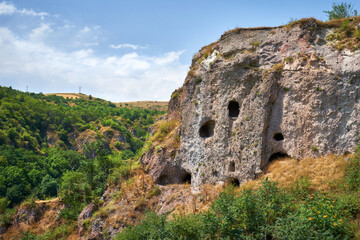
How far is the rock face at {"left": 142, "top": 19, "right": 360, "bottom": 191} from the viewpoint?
1302 cm

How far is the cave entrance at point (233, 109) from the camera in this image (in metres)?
16.7

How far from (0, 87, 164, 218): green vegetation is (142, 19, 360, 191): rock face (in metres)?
8.99

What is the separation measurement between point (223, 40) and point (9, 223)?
2867 centimetres

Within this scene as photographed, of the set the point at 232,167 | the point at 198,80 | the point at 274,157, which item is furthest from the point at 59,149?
the point at 274,157

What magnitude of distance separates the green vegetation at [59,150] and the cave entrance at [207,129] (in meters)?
8.56

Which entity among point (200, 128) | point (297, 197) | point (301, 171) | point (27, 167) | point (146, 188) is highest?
point (200, 128)

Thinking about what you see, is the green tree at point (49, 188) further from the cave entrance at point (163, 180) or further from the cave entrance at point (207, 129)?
the cave entrance at point (207, 129)

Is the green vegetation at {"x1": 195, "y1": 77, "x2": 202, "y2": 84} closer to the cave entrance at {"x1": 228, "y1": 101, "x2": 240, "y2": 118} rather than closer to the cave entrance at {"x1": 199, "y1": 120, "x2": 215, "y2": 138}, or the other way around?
the cave entrance at {"x1": 228, "y1": 101, "x2": 240, "y2": 118}

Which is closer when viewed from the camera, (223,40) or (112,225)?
(112,225)

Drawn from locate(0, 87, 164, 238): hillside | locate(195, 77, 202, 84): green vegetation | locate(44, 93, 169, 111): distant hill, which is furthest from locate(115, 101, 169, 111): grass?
locate(195, 77, 202, 84): green vegetation

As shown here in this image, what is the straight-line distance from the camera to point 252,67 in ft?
51.5

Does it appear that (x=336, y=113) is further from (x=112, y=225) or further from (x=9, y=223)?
(x=9, y=223)

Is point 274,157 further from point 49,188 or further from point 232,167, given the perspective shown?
point 49,188

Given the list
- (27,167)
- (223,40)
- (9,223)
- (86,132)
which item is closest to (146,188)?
(223,40)
